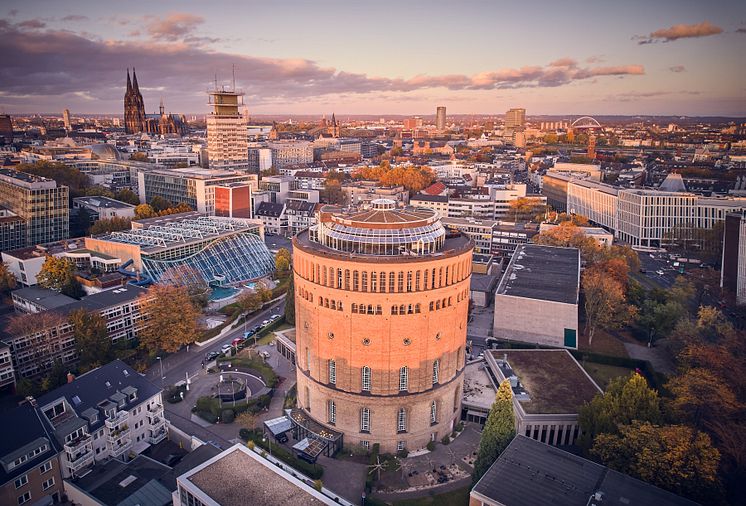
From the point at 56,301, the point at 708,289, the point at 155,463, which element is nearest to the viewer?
the point at 155,463

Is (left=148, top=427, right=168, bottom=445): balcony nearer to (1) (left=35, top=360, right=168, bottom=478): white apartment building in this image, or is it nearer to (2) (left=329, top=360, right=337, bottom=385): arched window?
A: (1) (left=35, top=360, right=168, bottom=478): white apartment building

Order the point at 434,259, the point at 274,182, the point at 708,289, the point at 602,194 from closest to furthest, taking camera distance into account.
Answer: the point at 434,259, the point at 708,289, the point at 602,194, the point at 274,182

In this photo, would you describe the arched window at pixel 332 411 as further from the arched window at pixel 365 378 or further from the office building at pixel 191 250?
the office building at pixel 191 250

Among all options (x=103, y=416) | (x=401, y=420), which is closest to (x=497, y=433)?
(x=401, y=420)

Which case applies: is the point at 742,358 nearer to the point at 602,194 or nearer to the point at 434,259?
the point at 434,259

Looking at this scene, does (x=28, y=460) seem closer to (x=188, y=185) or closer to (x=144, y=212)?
(x=144, y=212)

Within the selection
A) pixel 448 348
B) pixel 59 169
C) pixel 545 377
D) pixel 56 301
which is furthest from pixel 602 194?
pixel 59 169
